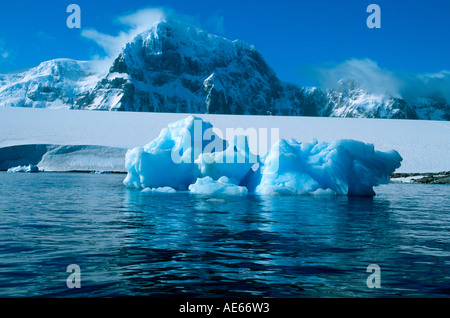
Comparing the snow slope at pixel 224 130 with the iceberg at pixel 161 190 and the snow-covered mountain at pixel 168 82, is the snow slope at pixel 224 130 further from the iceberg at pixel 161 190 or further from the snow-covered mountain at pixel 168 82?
the snow-covered mountain at pixel 168 82

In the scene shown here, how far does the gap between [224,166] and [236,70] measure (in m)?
177

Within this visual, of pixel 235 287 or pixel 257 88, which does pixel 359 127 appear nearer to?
pixel 235 287

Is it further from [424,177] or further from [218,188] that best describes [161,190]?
[424,177]

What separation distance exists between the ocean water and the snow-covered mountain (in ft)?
538

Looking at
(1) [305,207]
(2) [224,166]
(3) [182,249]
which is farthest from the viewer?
(2) [224,166]

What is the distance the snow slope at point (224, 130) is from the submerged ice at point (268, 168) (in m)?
14.9

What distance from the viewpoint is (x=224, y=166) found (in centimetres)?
1457

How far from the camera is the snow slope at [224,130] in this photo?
1270 inches

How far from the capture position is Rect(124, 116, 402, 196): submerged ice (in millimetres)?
14234

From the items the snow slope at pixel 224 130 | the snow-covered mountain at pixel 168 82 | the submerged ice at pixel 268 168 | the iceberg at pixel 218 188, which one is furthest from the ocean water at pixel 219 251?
the snow-covered mountain at pixel 168 82

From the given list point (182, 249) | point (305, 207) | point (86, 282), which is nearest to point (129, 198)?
point (305, 207)

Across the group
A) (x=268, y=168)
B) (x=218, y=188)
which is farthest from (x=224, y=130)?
(x=218, y=188)

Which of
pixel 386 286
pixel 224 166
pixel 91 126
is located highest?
pixel 91 126

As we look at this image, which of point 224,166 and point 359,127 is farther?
point 359,127
